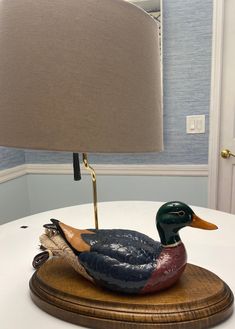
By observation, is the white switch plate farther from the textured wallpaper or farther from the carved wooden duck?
the carved wooden duck

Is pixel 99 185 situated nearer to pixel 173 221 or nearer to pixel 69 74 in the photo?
pixel 173 221

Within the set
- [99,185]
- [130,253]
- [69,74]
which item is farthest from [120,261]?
[99,185]

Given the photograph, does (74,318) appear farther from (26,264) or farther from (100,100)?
(100,100)

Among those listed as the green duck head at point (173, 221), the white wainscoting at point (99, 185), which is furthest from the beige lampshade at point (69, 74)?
the white wainscoting at point (99, 185)

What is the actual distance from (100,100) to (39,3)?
0.17 meters

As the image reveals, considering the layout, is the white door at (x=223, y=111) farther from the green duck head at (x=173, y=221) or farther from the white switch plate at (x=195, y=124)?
the green duck head at (x=173, y=221)

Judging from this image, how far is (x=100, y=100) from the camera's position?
483mm

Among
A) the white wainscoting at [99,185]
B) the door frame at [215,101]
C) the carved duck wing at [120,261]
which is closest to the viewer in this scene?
the carved duck wing at [120,261]

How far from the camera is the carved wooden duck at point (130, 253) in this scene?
1.94 ft

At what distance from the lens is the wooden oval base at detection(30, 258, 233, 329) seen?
1.80 ft

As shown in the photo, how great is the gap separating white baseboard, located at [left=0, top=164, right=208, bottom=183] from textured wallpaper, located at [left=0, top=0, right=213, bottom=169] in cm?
Answer: 4

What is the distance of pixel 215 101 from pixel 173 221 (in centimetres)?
151

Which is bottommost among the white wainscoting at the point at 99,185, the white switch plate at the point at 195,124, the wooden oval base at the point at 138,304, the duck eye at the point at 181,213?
the white wainscoting at the point at 99,185

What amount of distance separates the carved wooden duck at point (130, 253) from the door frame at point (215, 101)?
1453 mm
